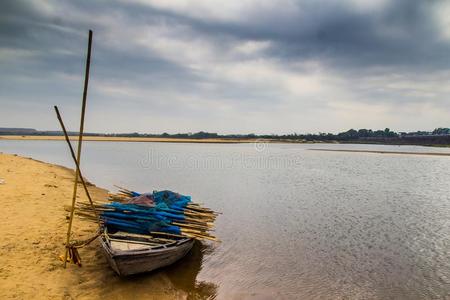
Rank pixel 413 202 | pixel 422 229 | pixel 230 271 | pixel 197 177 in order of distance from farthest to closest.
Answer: pixel 197 177, pixel 413 202, pixel 422 229, pixel 230 271

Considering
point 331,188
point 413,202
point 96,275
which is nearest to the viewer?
point 96,275

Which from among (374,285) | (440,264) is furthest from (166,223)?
(440,264)

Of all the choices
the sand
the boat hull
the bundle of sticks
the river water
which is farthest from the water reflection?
the bundle of sticks

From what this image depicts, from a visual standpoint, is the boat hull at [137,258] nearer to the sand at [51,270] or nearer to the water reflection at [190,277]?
the sand at [51,270]

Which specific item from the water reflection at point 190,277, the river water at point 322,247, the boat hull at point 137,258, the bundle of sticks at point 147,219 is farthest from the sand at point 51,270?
the bundle of sticks at point 147,219

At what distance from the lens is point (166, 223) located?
35.6 ft

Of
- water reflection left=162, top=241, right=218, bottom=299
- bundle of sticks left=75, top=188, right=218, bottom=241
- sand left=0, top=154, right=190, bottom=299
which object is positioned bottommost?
water reflection left=162, top=241, right=218, bottom=299

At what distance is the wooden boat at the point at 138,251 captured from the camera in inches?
347

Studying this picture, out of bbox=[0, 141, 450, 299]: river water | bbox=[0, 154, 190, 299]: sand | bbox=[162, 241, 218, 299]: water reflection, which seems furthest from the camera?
bbox=[0, 141, 450, 299]: river water

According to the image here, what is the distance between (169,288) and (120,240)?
2.06 meters

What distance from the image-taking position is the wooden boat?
28.9ft

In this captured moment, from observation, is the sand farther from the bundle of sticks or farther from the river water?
the bundle of sticks

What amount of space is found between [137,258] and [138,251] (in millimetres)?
199

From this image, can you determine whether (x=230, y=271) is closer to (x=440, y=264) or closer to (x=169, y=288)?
(x=169, y=288)
